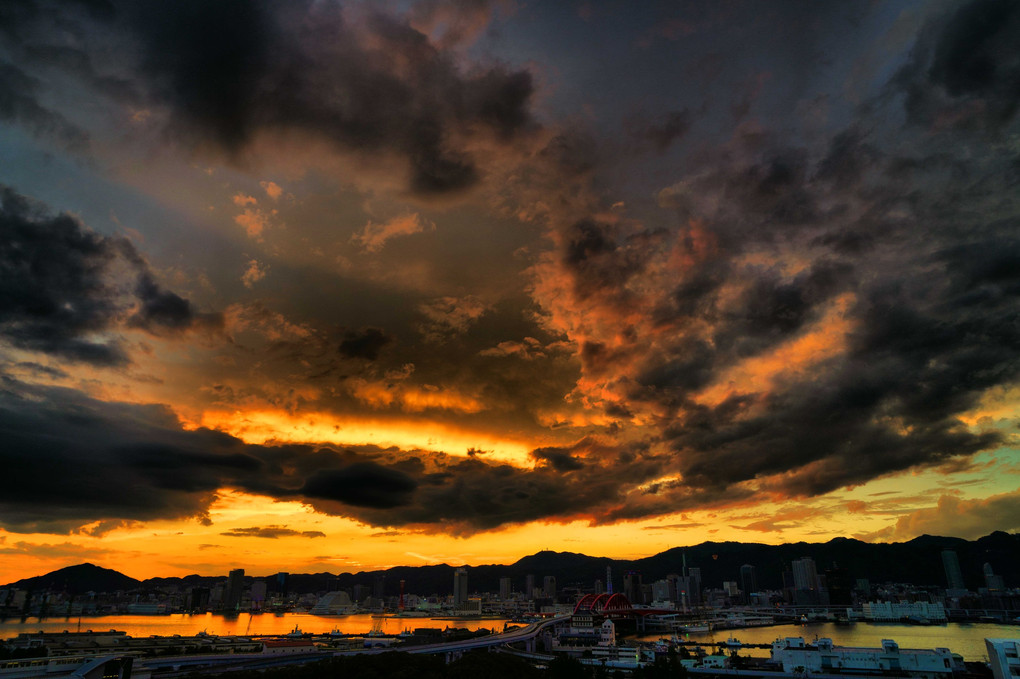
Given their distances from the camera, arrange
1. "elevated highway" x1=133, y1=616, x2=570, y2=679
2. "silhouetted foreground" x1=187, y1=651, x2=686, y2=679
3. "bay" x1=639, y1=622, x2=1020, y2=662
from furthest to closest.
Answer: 1. "bay" x1=639, y1=622, x2=1020, y2=662
2. "elevated highway" x1=133, y1=616, x2=570, y2=679
3. "silhouetted foreground" x1=187, y1=651, x2=686, y2=679

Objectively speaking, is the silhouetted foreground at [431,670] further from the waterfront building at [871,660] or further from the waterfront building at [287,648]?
the waterfront building at [287,648]

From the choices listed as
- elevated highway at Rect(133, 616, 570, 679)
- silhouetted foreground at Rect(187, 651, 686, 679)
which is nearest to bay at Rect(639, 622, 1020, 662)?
elevated highway at Rect(133, 616, 570, 679)

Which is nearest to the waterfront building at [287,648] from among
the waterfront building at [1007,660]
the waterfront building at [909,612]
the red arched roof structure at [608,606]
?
the red arched roof structure at [608,606]

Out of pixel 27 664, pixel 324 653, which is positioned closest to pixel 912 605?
pixel 324 653

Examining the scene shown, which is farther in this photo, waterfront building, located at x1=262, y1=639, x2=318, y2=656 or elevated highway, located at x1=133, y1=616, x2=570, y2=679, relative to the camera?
waterfront building, located at x1=262, y1=639, x2=318, y2=656

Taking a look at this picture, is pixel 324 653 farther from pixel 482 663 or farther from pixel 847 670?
pixel 847 670

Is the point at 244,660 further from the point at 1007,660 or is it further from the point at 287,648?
the point at 1007,660

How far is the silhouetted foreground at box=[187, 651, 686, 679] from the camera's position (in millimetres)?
49656

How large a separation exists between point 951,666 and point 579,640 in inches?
2928

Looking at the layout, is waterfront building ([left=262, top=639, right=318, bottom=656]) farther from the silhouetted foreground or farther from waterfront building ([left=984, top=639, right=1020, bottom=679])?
waterfront building ([left=984, top=639, right=1020, bottom=679])

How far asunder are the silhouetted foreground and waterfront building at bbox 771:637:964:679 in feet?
105

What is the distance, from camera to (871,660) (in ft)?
232

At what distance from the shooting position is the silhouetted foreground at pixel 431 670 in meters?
49.7

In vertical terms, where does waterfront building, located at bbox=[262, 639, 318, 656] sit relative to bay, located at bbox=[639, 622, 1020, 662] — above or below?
above
